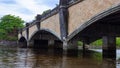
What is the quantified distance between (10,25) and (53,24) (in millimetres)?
72463

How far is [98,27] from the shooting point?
3359 centimetres

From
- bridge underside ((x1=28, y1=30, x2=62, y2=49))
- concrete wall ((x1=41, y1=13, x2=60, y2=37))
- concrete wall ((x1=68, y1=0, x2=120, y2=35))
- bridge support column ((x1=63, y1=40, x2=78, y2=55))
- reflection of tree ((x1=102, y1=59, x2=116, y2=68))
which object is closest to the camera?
reflection of tree ((x1=102, y1=59, x2=116, y2=68))

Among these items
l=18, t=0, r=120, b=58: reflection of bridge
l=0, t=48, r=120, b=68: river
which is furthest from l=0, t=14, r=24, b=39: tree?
l=0, t=48, r=120, b=68: river

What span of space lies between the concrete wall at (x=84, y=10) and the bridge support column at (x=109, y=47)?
3.99 metres

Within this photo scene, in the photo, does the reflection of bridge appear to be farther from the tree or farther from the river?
the tree

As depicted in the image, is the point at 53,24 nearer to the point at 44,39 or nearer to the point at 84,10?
the point at 84,10

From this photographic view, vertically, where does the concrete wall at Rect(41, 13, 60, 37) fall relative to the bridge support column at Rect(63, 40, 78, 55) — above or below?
above

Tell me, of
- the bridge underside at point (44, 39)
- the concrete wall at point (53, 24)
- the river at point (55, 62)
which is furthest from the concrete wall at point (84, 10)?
the bridge underside at point (44, 39)

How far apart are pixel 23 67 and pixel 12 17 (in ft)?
321

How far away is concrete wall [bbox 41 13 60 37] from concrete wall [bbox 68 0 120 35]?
5.30 metres

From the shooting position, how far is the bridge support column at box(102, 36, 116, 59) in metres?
33.4

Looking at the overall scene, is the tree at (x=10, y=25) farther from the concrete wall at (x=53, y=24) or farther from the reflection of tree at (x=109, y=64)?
the reflection of tree at (x=109, y=64)

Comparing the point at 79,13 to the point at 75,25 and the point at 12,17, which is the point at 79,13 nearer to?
the point at 75,25

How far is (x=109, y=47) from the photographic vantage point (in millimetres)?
33688
